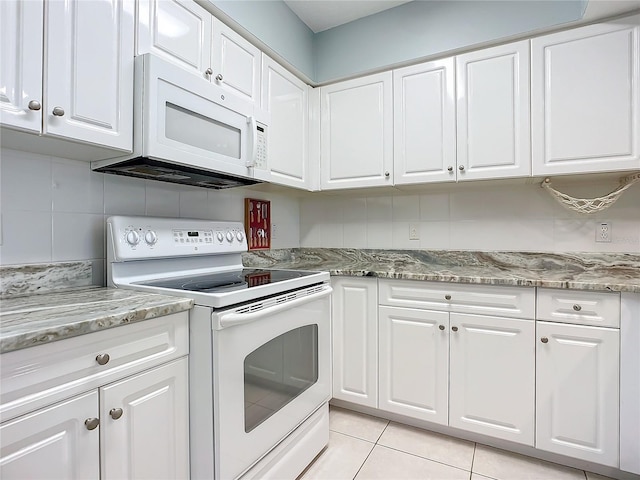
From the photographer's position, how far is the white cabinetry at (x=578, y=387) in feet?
4.74

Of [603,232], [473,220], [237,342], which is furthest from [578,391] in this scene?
[237,342]

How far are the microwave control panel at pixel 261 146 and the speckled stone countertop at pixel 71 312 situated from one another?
2.70ft

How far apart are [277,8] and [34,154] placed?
1457mm

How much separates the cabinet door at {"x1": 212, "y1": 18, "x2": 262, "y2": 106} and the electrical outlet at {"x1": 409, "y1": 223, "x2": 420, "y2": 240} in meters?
1.25

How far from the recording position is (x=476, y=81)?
1.85m

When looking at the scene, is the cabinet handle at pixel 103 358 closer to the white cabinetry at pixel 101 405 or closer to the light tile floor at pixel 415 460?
the white cabinetry at pixel 101 405

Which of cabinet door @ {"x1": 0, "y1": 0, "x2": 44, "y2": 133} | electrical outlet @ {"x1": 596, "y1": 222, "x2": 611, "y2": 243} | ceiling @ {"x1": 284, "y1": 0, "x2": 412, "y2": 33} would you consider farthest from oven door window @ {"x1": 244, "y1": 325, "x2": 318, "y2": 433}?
ceiling @ {"x1": 284, "y1": 0, "x2": 412, "y2": 33}

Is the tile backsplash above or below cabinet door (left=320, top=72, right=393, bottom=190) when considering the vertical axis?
below

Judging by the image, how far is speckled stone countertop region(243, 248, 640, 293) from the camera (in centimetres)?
155

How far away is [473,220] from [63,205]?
2.12 meters

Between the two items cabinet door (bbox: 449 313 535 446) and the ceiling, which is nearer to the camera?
cabinet door (bbox: 449 313 535 446)

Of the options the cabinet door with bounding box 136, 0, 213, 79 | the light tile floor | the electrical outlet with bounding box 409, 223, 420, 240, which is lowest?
the light tile floor

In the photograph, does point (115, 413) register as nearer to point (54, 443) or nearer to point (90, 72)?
point (54, 443)

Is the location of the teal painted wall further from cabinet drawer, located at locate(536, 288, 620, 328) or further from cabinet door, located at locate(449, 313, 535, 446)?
cabinet door, located at locate(449, 313, 535, 446)
